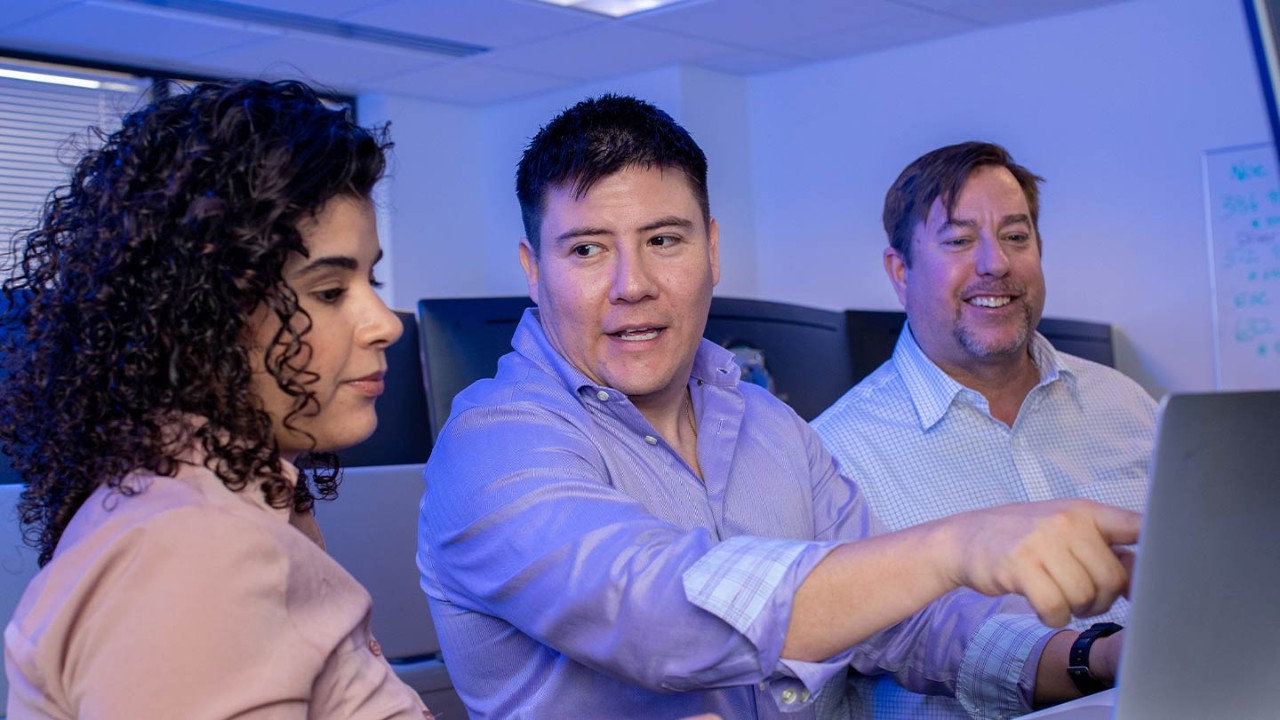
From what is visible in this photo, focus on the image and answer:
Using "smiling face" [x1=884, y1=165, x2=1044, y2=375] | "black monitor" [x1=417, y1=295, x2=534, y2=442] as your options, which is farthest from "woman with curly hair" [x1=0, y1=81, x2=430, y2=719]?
"smiling face" [x1=884, y1=165, x2=1044, y2=375]

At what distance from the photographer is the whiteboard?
410 centimetres

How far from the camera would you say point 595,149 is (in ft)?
4.34

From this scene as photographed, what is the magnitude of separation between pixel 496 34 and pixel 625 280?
3660 millimetres

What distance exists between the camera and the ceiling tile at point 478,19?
4.33 m

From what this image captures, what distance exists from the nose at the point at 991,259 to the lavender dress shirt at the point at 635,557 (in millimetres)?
675

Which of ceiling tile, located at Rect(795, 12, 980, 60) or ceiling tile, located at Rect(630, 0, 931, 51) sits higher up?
ceiling tile, located at Rect(630, 0, 931, 51)

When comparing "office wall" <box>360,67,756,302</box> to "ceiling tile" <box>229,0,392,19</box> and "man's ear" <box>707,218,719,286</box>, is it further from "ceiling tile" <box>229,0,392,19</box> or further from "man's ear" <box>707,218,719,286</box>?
"man's ear" <box>707,218,719,286</box>

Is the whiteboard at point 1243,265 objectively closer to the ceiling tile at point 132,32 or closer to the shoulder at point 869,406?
the shoulder at point 869,406

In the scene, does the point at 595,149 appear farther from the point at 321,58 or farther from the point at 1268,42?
the point at 321,58

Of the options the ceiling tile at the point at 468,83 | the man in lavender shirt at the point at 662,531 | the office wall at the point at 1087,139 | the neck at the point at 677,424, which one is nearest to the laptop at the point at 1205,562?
the man in lavender shirt at the point at 662,531

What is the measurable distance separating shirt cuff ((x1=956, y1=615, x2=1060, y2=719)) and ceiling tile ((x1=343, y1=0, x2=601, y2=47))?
11.5 ft

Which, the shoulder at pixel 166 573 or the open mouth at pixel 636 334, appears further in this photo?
the open mouth at pixel 636 334

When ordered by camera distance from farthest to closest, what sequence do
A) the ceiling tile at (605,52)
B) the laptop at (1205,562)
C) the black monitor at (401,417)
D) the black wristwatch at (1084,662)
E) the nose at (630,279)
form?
the ceiling tile at (605,52) → the black monitor at (401,417) → the nose at (630,279) → the black wristwatch at (1084,662) → the laptop at (1205,562)

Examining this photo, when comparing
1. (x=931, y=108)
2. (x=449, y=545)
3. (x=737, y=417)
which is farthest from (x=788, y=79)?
(x=449, y=545)
